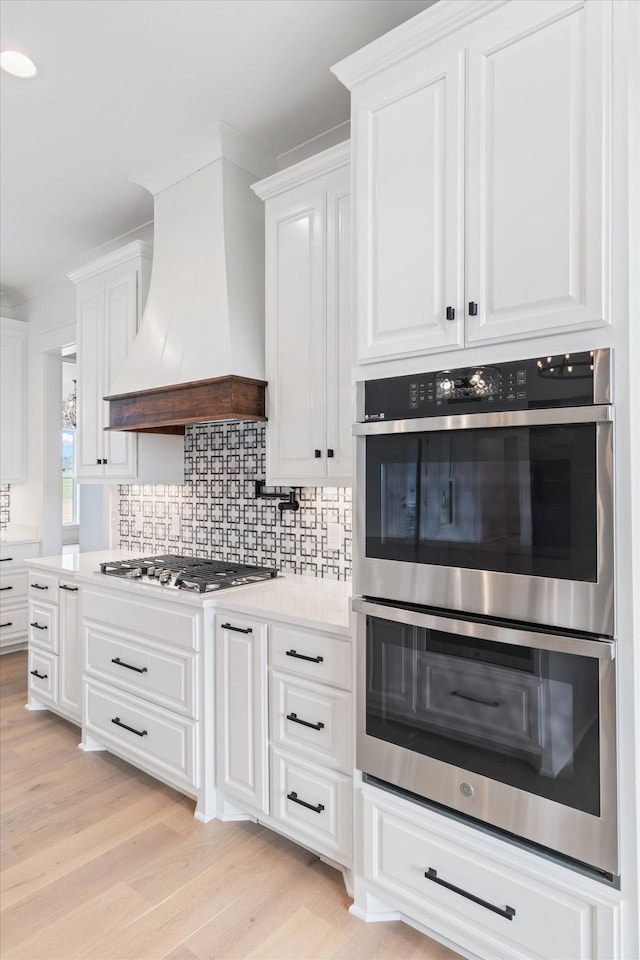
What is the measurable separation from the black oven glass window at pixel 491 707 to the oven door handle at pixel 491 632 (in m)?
0.02

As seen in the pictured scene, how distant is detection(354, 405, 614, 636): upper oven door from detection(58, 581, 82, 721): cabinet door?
1.94 meters

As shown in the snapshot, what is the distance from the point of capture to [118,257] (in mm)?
3293

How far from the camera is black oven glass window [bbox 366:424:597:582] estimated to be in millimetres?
1370

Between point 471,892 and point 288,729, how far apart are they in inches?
30.0

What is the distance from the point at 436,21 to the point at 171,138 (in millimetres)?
1553

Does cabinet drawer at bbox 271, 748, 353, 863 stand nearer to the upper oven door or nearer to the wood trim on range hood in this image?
the upper oven door

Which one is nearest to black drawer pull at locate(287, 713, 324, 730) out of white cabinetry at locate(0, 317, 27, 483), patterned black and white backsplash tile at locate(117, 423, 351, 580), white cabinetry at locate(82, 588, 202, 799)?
white cabinetry at locate(82, 588, 202, 799)

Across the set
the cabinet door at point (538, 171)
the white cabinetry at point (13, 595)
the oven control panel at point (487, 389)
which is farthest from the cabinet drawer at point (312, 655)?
the white cabinetry at point (13, 595)

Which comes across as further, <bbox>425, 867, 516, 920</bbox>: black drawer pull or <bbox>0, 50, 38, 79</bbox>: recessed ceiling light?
<bbox>0, 50, 38, 79</bbox>: recessed ceiling light

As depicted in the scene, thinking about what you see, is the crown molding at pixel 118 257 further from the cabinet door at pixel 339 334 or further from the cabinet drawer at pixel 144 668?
the cabinet drawer at pixel 144 668

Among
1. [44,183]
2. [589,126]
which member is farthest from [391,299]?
[44,183]

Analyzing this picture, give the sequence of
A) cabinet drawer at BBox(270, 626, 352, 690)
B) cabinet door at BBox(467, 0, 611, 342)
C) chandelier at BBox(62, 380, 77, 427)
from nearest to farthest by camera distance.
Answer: cabinet door at BBox(467, 0, 611, 342), cabinet drawer at BBox(270, 626, 352, 690), chandelier at BBox(62, 380, 77, 427)

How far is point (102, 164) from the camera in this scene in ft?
9.66

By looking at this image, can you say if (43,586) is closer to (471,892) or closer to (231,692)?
(231,692)
